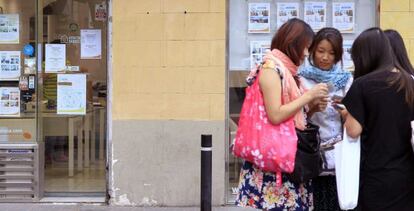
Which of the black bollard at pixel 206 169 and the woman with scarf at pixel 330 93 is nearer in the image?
the woman with scarf at pixel 330 93

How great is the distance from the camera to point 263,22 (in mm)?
6820

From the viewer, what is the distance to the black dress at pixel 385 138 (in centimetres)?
297

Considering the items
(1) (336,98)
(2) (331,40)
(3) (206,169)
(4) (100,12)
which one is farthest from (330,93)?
(4) (100,12)

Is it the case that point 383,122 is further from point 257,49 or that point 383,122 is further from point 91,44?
point 91,44

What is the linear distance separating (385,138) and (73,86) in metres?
4.78

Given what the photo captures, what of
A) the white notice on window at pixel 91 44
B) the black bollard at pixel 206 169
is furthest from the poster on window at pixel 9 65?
the black bollard at pixel 206 169

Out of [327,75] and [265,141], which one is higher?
[327,75]

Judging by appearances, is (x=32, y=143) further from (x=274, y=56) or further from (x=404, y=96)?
(x=404, y=96)

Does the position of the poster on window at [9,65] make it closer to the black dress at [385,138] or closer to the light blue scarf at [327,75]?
the light blue scarf at [327,75]

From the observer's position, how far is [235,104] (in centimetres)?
684

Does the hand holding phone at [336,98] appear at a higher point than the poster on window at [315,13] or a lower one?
lower

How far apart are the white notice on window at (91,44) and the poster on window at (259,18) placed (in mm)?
1804

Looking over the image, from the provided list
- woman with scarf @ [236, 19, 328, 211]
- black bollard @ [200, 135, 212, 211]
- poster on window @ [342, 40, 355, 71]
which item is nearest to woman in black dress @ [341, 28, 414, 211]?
woman with scarf @ [236, 19, 328, 211]

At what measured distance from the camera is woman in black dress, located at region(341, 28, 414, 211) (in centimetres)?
297
